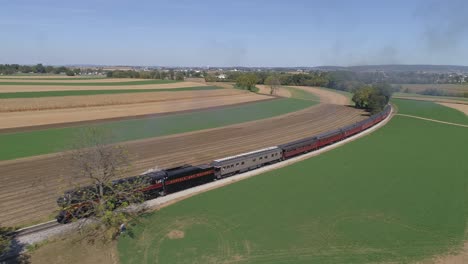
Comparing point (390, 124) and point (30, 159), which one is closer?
point (30, 159)

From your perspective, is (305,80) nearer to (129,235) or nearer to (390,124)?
(390,124)

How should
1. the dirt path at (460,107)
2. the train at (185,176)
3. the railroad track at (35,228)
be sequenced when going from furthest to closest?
1. the dirt path at (460,107)
2. the train at (185,176)
3. the railroad track at (35,228)

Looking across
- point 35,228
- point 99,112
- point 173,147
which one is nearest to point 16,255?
point 35,228

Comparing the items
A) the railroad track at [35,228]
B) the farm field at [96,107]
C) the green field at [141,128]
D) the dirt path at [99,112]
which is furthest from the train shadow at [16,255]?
the dirt path at [99,112]

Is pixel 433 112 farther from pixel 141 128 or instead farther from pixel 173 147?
pixel 141 128

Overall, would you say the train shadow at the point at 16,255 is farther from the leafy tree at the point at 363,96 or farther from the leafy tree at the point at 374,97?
the leafy tree at the point at 363,96

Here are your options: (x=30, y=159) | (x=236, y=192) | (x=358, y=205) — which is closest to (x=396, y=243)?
(x=358, y=205)

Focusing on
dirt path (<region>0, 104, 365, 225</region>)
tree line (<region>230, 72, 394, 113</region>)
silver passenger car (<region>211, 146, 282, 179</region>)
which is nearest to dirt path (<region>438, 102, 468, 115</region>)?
tree line (<region>230, 72, 394, 113</region>)
